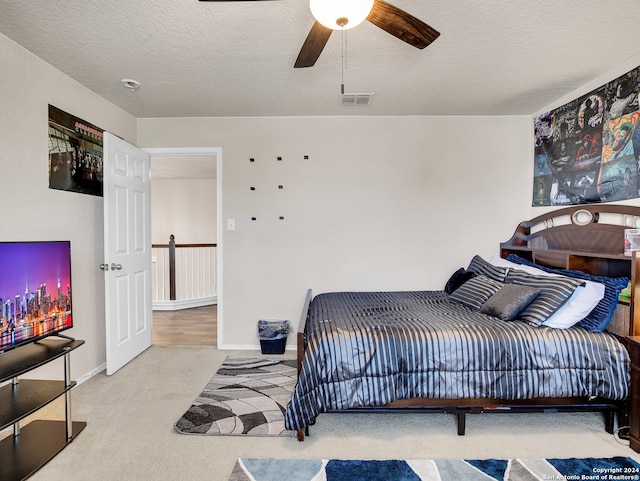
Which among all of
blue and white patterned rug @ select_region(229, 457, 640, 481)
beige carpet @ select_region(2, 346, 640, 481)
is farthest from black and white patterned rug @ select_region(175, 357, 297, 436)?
blue and white patterned rug @ select_region(229, 457, 640, 481)

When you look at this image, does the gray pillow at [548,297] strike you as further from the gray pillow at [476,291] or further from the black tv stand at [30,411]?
the black tv stand at [30,411]

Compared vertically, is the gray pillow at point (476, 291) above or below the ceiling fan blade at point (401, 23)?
below

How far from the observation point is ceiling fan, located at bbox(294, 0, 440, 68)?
139 centimetres

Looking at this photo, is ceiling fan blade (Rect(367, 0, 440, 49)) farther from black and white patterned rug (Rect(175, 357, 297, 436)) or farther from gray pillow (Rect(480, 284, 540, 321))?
black and white patterned rug (Rect(175, 357, 297, 436))

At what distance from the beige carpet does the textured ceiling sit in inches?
99.3

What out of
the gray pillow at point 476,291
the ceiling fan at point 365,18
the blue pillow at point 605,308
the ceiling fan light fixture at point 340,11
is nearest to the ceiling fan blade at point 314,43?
the ceiling fan at point 365,18

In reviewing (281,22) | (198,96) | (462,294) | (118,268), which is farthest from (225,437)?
(198,96)

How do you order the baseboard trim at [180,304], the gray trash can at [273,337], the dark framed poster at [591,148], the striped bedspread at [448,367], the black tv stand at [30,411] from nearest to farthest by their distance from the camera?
the black tv stand at [30,411]
the striped bedspread at [448,367]
the dark framed poster at [591,148]
the gray trash can at [273,337]
the baseboard trim at [180,304]

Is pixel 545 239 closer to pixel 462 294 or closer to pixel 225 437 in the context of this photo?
pixel 462 294

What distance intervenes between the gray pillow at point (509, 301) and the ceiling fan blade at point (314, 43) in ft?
6.70

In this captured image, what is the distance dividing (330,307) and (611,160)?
2450mm

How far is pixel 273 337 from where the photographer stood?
348 centimetres

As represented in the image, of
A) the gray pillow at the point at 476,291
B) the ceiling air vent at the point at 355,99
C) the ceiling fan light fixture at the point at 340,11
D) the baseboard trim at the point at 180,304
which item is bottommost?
the baseboard trim at the point at 180,304

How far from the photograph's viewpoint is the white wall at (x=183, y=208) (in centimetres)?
742
